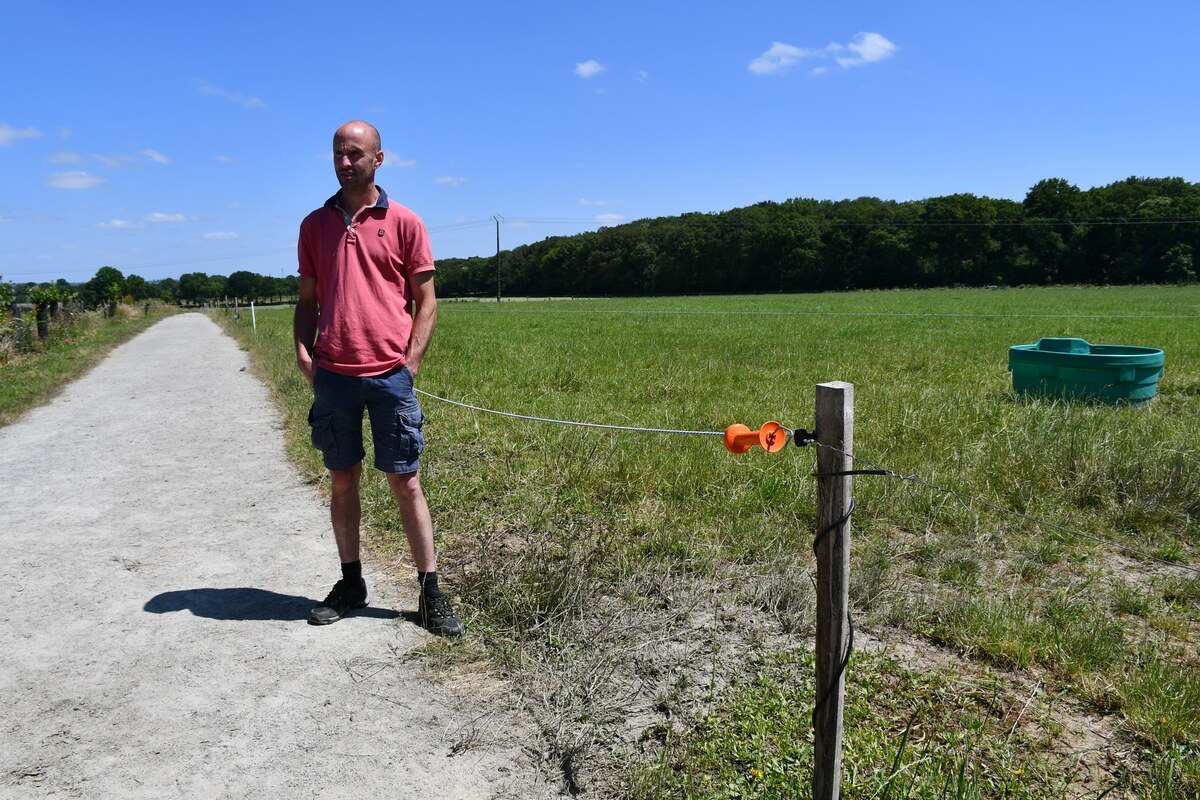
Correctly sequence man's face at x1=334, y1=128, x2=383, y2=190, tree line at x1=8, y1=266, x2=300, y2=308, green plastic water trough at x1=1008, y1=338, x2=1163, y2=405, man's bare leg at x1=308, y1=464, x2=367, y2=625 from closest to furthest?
man's face at x1=334, y1=128, x2=383, y2=190 → man's bare leg at x1=308, y1=464, x2=367, y2=625 → green plastic water trough at x1=1008, y1=338, x2=1163, y2=405 → tree line at x1=8, y1=266, x2=300, y2=308

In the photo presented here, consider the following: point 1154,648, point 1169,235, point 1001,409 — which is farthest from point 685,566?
point 1169,235

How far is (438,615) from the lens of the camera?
3451 mm

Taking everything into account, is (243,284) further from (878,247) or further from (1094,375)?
(1094,375)

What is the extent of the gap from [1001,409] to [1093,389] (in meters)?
0.94

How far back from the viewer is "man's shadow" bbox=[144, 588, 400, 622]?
363 cm

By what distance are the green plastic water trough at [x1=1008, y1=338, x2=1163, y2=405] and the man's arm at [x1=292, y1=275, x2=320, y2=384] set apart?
22.9 feet

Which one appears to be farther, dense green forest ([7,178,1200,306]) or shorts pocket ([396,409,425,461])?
dense green forest ([7,178,1200,306])

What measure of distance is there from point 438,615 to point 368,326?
51.9 inches

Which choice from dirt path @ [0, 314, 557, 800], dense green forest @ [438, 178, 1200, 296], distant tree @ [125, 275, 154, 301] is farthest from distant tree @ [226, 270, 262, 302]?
dirt path @ [0, 314, 557, 800]

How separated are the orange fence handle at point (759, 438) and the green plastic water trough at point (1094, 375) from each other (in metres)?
6.43

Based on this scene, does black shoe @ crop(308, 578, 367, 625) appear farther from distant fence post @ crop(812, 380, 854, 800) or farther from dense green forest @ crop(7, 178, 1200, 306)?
dense green forest @ crop(7, 178, 1200, 306)

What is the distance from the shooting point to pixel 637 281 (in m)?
101

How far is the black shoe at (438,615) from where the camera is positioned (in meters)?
3.39

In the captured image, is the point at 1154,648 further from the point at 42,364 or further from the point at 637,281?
the point at 637,281
